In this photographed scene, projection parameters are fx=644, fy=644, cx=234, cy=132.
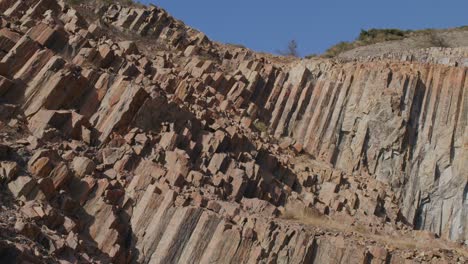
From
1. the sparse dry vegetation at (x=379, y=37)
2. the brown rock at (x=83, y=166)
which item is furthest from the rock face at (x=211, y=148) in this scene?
the sparse dry vegetation at (x=379, y=37)

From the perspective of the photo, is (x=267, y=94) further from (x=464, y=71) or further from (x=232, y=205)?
(x=232, y=205)

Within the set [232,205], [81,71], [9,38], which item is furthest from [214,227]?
[9,38]

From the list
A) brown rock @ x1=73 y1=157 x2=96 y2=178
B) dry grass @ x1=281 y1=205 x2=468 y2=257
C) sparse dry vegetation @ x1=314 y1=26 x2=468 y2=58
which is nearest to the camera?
brown rock @ x1=73 y1=157 x2=96 y2=178

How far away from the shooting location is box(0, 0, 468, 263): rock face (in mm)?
18109

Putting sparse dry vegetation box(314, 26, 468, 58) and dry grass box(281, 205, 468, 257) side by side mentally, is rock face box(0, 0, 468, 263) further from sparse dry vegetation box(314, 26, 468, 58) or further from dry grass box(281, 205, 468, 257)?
sparse dry vegetation box(314, 26, 468, 58)

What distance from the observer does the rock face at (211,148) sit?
18.1m

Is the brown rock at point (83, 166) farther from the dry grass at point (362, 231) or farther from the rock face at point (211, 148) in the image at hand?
the dry grass at point (362, 231)

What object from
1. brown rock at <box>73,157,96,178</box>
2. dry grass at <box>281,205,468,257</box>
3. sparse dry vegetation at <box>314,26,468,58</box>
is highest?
sparse dry vegetation at <box>314,26,468,58</box>

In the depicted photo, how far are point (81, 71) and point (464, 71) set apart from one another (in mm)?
18284

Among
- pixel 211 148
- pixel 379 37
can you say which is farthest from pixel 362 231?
pixel 379 37

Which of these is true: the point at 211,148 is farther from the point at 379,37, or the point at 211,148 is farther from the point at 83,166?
the point at 379,37

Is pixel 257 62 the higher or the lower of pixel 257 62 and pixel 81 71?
the higher

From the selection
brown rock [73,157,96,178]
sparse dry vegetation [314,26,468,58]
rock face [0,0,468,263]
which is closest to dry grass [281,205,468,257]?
rock face [0,0,468,263]

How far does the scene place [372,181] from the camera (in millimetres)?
28359
